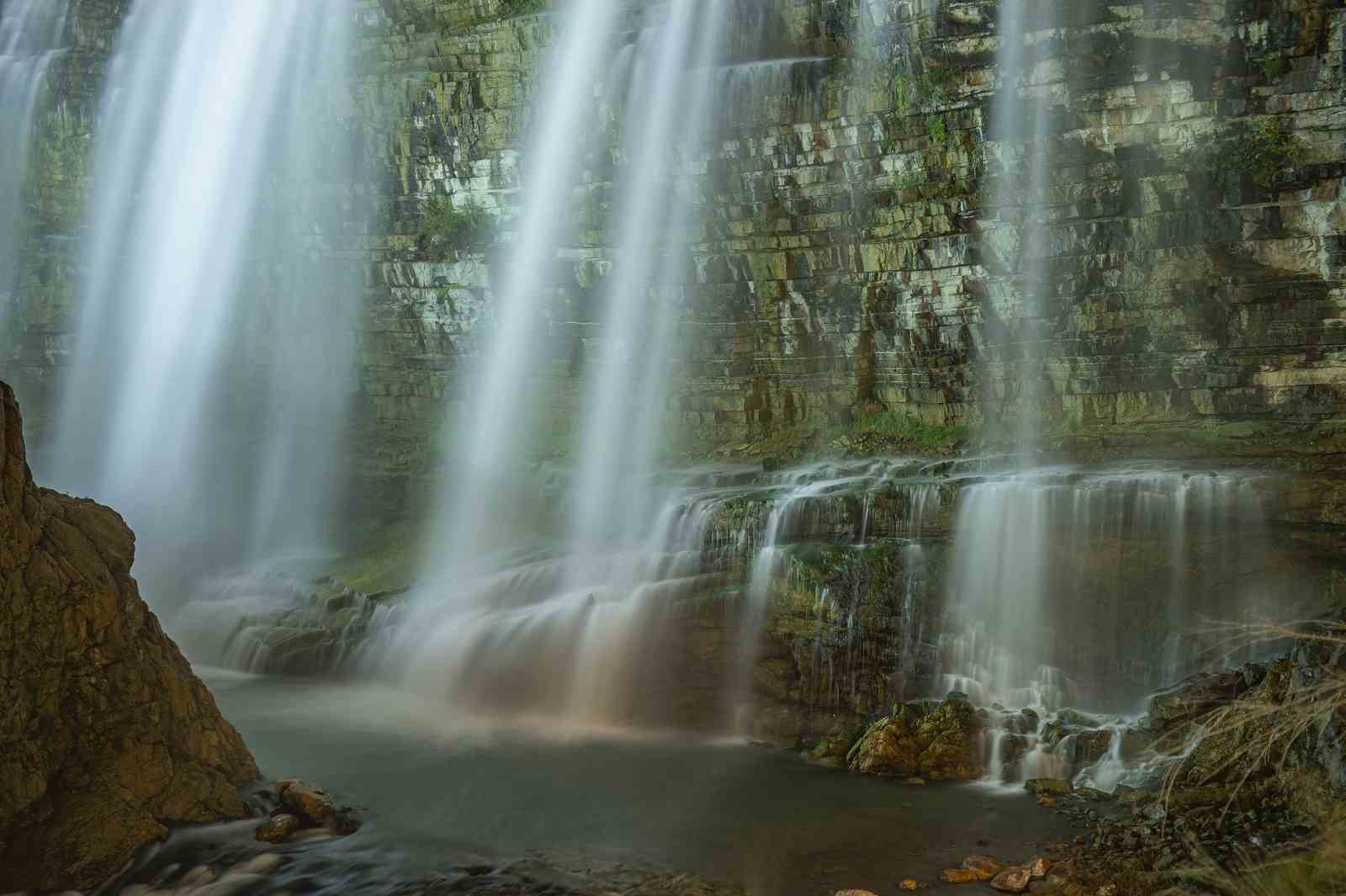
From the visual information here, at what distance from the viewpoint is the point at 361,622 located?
17.8 m

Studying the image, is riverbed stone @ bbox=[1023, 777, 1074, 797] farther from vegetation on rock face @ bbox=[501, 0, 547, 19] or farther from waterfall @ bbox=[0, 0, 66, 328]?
waterfall @ bbox=[0, 0, 66, 328]

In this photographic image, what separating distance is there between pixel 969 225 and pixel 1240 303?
4.21m

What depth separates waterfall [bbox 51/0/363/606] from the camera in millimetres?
24750

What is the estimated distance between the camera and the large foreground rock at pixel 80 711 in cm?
934

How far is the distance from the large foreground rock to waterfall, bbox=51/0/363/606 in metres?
12.9

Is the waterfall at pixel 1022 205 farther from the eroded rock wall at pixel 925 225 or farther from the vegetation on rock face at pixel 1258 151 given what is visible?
the vegetation on rock face at pixel 1258 151

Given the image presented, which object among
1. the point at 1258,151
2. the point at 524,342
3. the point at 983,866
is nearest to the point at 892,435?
the point at 1258,151

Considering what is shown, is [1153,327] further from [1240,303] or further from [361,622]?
[361,622]

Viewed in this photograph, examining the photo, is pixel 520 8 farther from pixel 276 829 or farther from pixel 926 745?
pixel 276 829

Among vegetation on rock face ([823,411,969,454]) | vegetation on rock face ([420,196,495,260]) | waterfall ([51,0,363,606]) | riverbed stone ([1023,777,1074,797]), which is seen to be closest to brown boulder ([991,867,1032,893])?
riverbed stone ([1023,777,1074,797])

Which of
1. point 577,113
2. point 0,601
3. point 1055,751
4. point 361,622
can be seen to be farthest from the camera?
point 577,113

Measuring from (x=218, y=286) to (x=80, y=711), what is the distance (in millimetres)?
18728

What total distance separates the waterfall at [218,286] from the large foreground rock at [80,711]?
12.9m

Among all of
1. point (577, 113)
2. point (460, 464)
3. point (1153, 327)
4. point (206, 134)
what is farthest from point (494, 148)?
point (1153, 327)
